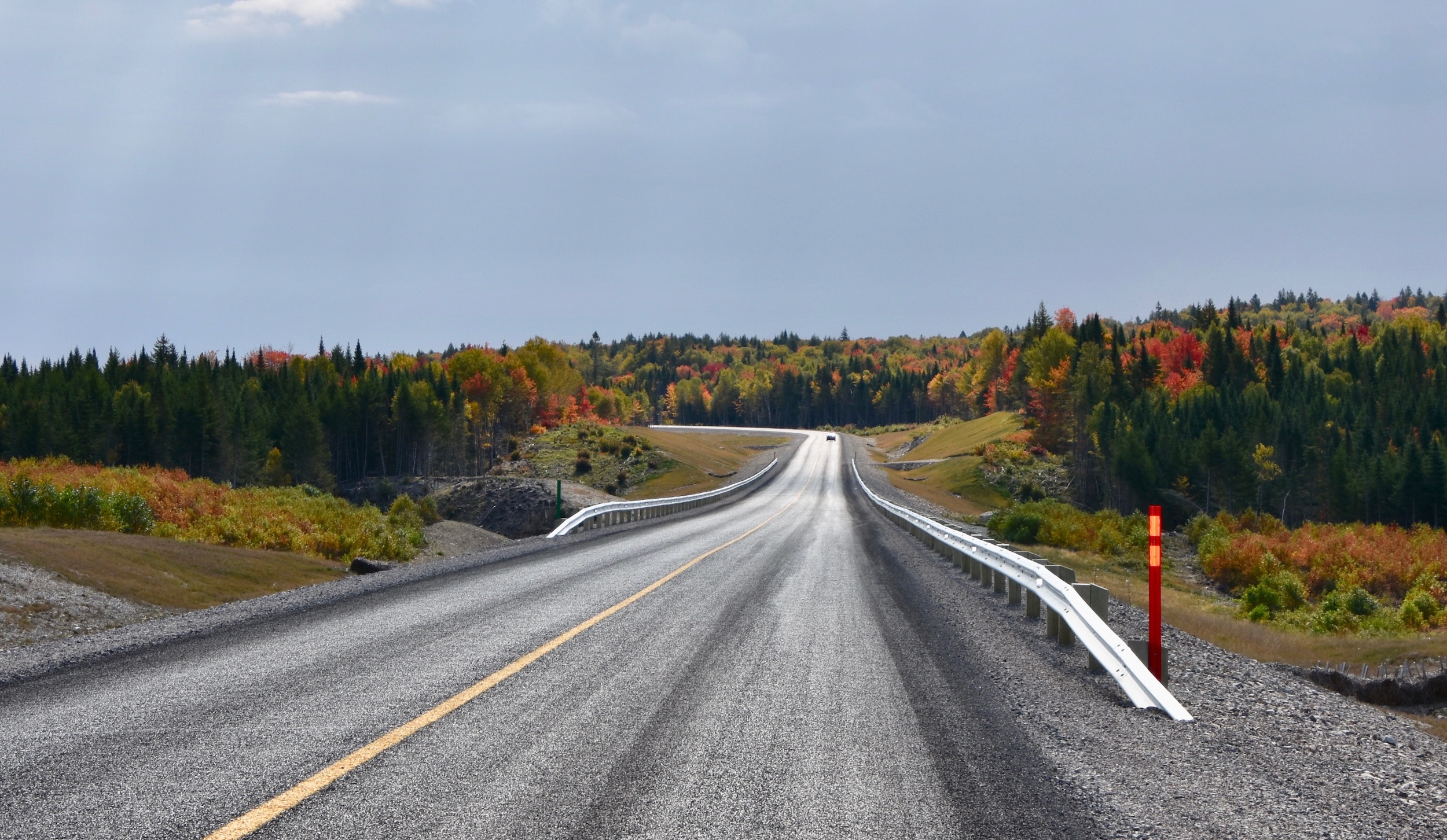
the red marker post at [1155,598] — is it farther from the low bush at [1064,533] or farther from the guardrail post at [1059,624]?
the low bush at [1064,533]

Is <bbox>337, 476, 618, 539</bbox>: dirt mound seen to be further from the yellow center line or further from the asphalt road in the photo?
the yellow center line

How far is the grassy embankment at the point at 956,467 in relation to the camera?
76312mm

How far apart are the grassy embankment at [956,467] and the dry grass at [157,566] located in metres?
48.0

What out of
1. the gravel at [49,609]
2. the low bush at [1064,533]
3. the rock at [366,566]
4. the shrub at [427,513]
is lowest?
the low bush at [1064,533]

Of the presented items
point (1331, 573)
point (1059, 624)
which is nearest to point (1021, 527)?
point (1331, 573)

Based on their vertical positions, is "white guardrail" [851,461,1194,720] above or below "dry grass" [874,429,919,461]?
above

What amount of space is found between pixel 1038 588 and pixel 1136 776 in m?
5.66

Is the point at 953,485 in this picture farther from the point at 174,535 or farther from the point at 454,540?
the point at 174,535

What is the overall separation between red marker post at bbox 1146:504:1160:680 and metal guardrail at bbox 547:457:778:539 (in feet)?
62.3

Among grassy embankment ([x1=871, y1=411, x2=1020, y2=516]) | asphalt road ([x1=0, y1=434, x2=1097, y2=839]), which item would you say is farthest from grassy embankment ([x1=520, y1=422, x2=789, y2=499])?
asphalt road ([x1=0, y1=434, x2=1097, y2=839])

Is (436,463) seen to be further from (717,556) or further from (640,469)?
(717,556)

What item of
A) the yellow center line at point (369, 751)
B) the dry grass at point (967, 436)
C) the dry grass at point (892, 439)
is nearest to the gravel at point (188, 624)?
the yellow center line at point (369, 751)

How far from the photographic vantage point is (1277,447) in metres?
91.8

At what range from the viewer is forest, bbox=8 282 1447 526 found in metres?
83.1
